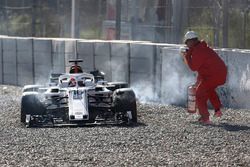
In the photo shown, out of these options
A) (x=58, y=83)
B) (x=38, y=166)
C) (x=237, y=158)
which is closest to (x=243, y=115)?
(x=58, y=83)

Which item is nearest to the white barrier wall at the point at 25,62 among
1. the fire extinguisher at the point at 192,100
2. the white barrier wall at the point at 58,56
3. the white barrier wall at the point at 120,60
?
the white barrier wall at the point at 58,56

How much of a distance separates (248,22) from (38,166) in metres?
11.5

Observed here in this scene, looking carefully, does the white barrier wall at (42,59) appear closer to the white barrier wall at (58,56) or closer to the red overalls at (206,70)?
the white barrier wall at (58,56)

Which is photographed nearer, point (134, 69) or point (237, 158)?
point (237, 158)

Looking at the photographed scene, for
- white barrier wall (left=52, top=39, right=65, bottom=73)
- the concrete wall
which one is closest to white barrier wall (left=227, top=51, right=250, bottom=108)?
the concrete wall

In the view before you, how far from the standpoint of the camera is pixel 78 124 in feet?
45.3

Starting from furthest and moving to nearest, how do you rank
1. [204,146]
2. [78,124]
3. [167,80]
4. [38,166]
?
[167,80] → [78,124] → [204,146] → [38,166]

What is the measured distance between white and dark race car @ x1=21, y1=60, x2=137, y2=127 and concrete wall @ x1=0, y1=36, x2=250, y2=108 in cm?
237

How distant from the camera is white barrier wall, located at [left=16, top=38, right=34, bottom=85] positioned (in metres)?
20.8

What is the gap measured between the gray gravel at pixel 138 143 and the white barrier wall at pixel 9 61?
6.26 meters

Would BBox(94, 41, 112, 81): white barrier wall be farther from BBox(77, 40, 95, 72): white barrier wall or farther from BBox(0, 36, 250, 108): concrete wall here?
BBox(77, 40, 95, 72): white barrier wall

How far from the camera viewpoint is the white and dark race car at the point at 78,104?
1398cm

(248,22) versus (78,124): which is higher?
(248,22)

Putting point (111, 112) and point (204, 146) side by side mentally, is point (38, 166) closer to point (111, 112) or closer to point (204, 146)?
point (204, 146)
